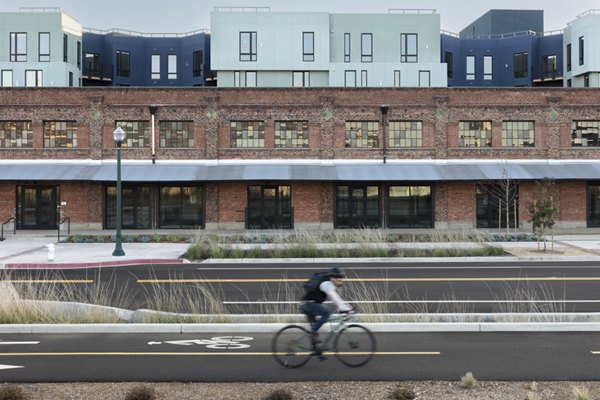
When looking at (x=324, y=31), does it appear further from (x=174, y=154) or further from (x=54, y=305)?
(x=54, y=305)

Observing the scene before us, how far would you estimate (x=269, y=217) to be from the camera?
3350 cm

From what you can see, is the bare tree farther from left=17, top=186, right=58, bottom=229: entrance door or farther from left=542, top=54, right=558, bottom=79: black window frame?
left=542, top=54, right=558, bottom=79: black window frame

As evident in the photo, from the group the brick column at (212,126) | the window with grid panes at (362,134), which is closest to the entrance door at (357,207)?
the window with grid panes at (362,134)

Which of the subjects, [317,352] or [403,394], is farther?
[317,352]

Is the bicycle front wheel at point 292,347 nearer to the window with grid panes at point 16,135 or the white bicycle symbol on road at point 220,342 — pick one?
the white bicycle symbol on road at point 220,342

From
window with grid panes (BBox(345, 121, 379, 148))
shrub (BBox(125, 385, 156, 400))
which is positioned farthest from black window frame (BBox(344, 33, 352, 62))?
shrub (BBox(125, 385, 156, 400))

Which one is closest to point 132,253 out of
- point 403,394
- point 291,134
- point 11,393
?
point 291,134

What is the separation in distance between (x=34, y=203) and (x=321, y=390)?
31.0 metres

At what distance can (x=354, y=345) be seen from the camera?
832 centimetres

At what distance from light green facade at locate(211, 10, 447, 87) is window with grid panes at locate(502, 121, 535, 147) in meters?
15.9

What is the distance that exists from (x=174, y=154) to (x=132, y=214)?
451cm

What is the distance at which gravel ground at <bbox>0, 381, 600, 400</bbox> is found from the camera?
6.77m

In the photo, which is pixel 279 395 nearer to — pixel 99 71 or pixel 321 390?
pixel 321 390

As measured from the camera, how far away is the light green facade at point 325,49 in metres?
46.9
